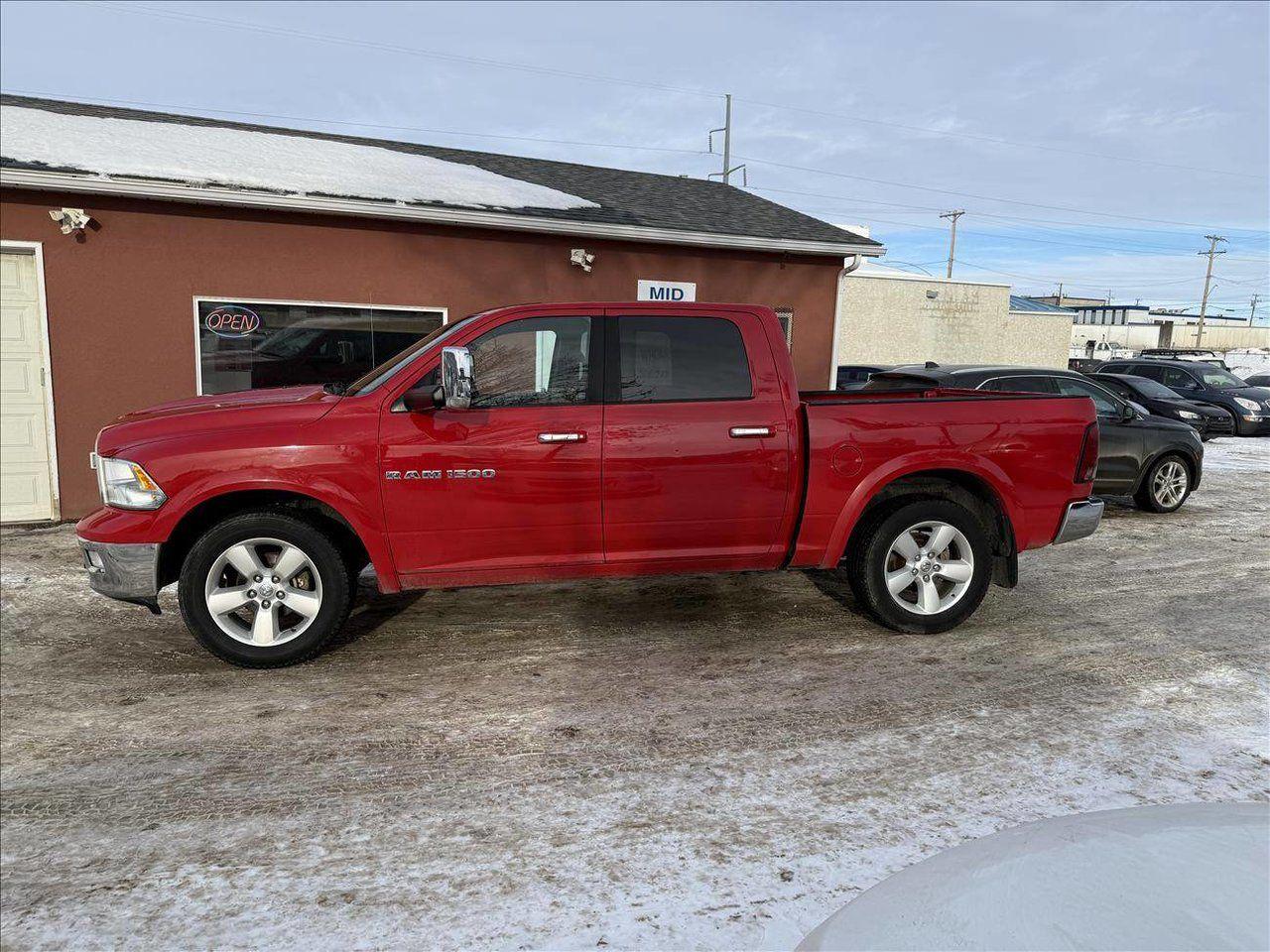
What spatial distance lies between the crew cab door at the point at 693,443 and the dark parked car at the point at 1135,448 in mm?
4513

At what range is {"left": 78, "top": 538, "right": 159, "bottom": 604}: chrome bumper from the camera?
461 cm

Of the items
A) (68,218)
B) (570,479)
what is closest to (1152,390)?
(570,479)

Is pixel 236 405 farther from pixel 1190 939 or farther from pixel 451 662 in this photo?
pixel 1190 939

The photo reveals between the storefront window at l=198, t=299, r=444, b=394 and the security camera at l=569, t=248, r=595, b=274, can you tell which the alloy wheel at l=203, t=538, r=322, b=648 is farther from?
the security camera at l=569, t=248, r=595, b=274

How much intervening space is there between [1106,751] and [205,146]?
34.7ft

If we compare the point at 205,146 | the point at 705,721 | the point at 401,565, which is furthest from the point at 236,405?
the point at 205,146

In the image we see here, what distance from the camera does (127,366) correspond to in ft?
28.8

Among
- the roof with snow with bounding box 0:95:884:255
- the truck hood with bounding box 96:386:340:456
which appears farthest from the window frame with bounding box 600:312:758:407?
the roof with snow with bounding box 0:95:884:255

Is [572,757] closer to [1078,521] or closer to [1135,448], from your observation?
[1078,521]

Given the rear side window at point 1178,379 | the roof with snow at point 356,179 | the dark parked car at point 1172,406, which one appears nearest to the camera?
the roof with snow at point 356,179

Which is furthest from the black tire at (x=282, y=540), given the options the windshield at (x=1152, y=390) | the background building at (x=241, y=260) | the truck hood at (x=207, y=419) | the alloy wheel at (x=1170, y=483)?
the windshield at (x=1152, y=390)

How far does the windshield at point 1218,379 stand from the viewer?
2047 cm

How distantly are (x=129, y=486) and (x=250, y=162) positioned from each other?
6.29 m

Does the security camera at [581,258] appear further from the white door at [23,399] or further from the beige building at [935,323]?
the beige building at [935,323]
